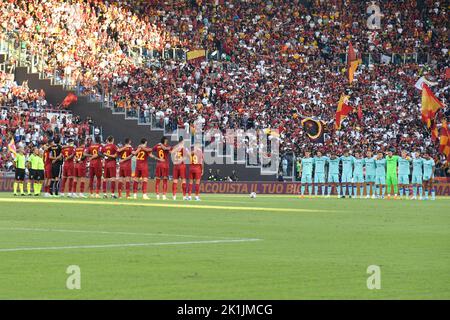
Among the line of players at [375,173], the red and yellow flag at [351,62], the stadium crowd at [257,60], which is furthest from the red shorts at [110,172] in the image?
the red and yellow flag at [351,62]

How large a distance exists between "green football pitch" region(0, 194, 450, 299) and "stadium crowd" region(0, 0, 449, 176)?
95.4 feet

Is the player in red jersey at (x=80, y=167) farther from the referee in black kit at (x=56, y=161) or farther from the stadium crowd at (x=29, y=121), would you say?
the stadium crowd at (x=29, y=121)

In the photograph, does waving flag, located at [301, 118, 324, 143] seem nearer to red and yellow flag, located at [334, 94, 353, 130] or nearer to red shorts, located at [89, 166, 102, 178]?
red and yellow flag, located at [334, 94, 353, 130]

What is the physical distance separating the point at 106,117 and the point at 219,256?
A: 132ft

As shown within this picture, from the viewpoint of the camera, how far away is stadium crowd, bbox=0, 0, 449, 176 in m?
55.4

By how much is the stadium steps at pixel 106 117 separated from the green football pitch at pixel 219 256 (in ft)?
91.5

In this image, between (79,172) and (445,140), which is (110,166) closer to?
(79,172)

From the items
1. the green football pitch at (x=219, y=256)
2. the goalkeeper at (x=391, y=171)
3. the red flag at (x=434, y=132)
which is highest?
the red flag at (x=434, y=132)

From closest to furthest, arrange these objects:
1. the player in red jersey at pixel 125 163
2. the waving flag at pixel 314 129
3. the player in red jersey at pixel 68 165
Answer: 1. the player in red jersey at pixel 125 163
2. the player in red jersey at pixel 68 165
3. the waving flag at pixel 314 129

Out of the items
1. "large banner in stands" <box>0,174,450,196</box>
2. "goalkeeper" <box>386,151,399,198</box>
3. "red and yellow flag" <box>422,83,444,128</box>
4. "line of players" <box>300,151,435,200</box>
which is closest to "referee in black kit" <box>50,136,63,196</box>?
"large banner in stands" <box>0,174,450,196</box>

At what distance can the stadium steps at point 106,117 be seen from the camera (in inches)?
2148

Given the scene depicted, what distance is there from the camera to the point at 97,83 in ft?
182
